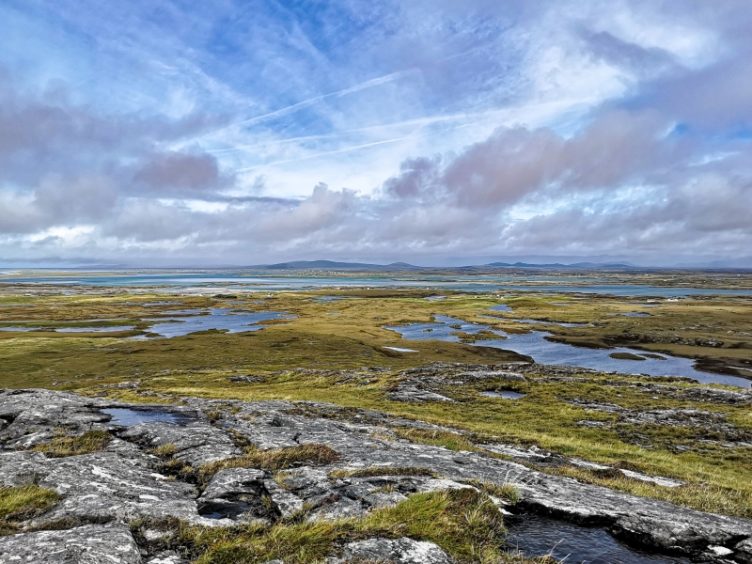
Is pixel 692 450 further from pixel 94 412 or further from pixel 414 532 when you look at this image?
pixel 94 412

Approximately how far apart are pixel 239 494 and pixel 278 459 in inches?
111

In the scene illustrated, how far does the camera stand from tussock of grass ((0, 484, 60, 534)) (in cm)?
791

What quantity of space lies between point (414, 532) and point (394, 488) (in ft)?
8.57

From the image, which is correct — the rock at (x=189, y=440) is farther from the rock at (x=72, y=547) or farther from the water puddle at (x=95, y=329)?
the water puddle at (x=95, y=329)

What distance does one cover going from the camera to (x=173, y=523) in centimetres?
796

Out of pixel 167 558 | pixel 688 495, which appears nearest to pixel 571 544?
pixel 167 558

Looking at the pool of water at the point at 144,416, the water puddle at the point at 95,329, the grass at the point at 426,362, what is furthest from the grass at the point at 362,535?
the water puddle at the point at 95,329

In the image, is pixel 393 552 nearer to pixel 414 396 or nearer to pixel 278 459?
pixel 278 459

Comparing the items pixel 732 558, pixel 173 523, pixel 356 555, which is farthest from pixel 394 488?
pixel 732 558

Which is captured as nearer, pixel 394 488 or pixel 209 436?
pixel 394 488

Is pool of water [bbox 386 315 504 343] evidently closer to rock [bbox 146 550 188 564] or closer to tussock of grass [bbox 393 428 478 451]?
tussock of grass [bbox 393 428 478 451]

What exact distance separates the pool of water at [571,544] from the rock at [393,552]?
6.01 ft

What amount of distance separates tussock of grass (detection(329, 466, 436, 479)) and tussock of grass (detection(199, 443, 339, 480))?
71.2 inches

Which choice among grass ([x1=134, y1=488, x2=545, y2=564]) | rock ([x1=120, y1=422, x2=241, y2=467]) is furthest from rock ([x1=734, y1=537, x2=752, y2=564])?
rock ([x1=120, y1=422, x2=241, y2=467])
